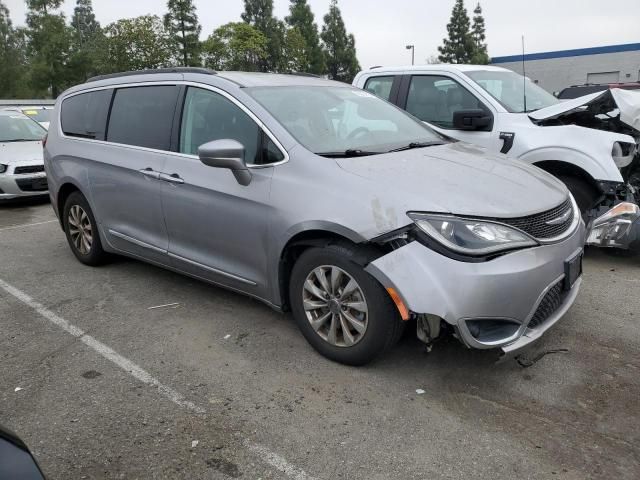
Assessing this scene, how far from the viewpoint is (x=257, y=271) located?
362cm

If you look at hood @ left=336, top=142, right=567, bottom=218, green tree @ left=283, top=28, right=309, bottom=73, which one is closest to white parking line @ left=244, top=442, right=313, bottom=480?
hood @ left=336, top=142, right=567, bottom=218

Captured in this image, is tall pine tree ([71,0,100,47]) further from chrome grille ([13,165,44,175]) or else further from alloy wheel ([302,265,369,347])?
alloy wheel ([302,265,369,347])

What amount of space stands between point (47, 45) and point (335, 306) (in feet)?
147

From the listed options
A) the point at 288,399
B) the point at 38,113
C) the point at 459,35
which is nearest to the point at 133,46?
the point at 459,35

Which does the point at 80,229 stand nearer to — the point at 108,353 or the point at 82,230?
the point at 82,230

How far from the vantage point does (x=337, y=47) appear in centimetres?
6097

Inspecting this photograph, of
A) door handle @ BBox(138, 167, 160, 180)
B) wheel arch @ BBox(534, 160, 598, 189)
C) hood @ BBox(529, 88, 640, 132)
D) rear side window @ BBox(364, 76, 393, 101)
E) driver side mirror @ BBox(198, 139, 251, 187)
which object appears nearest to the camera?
driver side mirror @ BBox(198, 139, 251, 187)

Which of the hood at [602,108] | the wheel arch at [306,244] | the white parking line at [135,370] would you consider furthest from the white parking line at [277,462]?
the hood at [602,108]

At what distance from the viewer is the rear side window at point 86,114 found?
4.91 m

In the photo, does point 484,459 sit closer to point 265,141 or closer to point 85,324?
point 265,141

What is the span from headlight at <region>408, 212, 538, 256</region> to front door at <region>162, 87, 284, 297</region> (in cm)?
107

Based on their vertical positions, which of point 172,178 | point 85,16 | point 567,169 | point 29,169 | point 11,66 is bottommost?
point 29,169

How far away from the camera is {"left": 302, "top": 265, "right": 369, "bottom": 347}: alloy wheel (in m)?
3.14

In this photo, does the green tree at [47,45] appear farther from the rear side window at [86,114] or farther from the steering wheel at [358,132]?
the steering wheel at [358,132]
